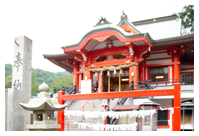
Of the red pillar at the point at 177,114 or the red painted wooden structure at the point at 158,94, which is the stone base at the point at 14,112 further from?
the red pillar at the point at 177,114

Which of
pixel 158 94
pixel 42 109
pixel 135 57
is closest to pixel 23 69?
pixel 42 109

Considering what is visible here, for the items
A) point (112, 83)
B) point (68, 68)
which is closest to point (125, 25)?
point (112, 83)

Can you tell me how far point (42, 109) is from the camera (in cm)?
593

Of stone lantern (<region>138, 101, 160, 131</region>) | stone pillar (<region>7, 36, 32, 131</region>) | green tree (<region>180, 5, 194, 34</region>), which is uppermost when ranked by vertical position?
green tree (<region>180, 5, 194, 34</region>)

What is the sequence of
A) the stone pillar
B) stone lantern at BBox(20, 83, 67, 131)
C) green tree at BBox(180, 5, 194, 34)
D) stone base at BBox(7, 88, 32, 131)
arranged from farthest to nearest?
green tree at BBox(180, 5, 194, 34) → the stone pillar → stone base at BBox(7, 88, 32, 131) → stone lantern at BBox(20, 83, 67, 131)

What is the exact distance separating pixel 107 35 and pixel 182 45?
5.15 meters

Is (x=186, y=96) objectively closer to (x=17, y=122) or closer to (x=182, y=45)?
(x=182, y=45)

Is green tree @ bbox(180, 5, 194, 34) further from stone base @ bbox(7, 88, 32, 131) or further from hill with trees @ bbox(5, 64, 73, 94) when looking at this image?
stone base @ bbox(7, 88, 32, 131)

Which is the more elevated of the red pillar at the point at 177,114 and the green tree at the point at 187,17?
the green tree at the point at 187,17

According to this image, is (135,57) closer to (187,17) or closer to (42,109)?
(42,109)

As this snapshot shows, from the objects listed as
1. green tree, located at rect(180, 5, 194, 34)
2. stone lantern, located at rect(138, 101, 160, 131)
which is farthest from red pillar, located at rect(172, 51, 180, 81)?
green tree, located at rect(180, 5, 194, 34)

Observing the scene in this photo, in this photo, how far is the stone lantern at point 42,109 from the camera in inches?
231

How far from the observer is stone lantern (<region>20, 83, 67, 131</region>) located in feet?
19.3

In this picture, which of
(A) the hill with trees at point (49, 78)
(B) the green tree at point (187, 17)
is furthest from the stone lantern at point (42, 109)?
(A) the hill with trees at point (49, 78)
